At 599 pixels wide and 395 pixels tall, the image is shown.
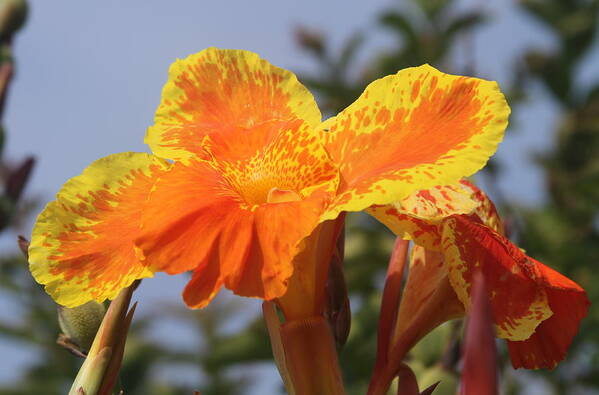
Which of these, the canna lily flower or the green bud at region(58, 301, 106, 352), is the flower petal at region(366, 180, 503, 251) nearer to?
the canna lily flower

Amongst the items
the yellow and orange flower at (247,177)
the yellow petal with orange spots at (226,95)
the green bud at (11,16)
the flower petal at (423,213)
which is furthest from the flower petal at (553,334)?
the green bud at (11,16)

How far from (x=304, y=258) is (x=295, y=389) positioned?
140 mm

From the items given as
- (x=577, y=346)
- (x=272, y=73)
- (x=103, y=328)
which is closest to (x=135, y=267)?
(x=103, y=328)

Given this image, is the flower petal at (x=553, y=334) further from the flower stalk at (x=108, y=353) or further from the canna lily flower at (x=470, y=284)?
the flower stalk at (x=108, y=353)

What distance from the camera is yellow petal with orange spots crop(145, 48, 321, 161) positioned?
3.17 feet

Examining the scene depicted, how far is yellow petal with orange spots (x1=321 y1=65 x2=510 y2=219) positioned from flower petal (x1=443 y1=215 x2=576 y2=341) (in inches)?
3.7

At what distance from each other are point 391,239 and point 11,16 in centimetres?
172

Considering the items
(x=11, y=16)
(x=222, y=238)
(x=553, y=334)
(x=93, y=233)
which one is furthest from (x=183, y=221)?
(x=11, y=16)

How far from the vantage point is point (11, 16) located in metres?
1.69

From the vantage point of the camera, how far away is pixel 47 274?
840mm

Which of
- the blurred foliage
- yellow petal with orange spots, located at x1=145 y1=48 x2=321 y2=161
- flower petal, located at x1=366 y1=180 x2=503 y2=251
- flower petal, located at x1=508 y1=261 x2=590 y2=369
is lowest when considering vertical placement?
the blurred foliage

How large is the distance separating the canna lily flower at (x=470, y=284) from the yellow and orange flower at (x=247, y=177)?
9 centimetres

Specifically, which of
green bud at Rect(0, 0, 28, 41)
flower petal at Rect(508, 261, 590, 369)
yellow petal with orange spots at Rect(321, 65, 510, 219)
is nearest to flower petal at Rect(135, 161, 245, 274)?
yellow petal with orange spots at Rect(321, 65, 510, 219)

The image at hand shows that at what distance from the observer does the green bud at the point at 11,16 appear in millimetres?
1683
